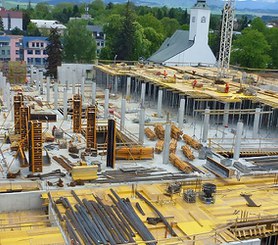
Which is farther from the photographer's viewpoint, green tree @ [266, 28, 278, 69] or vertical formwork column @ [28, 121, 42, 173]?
green tree @ [266, 28, 278, 69]

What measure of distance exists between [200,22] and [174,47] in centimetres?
495

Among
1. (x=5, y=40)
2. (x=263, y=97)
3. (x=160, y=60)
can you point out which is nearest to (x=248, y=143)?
(x=263, y=97)

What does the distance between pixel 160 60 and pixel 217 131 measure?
995 inches

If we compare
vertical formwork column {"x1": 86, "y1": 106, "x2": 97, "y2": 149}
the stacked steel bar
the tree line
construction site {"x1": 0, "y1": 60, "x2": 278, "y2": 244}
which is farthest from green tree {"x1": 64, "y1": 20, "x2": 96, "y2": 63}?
the stacked steel bar

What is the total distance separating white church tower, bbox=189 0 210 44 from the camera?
54.1 metres

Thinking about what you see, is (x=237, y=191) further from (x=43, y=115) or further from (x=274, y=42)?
(x=274, y=42)

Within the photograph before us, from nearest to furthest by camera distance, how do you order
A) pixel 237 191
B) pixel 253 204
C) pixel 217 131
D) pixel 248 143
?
pixel 253 204 < pixel 237 191 < pixel 248 143 < pixel 217 131

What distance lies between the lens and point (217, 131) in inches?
1235

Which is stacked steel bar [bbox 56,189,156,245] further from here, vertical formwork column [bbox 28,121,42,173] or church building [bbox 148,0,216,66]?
church building [bbox 148,0,216,66]

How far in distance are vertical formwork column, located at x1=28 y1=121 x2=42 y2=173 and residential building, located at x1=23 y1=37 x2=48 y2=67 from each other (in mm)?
53283

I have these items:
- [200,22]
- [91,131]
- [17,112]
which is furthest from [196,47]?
[91,131]

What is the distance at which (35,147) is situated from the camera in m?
21.7

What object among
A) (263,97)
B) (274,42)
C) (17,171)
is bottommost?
(17,171)

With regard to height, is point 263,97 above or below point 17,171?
above
